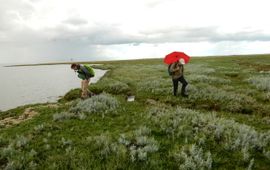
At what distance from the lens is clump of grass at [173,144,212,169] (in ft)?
23.6

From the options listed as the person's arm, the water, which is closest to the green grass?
the person's arm

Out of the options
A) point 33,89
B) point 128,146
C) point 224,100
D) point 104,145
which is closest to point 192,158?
point 128,146

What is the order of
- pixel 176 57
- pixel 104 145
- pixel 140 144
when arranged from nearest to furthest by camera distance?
pixel 104 145, pixel 140 144, pixel 176 57

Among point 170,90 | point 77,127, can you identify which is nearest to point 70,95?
point 170,90

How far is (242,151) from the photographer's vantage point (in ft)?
26.7

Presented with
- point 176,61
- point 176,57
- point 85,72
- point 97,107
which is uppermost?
point 176,57

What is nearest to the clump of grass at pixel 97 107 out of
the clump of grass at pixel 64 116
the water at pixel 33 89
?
the clump of grass at pixel 64 116

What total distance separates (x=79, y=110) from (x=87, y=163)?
6.52 m

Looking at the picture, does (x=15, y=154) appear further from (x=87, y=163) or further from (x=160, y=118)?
(x=160, y=118)

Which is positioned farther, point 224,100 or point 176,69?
point 176,69

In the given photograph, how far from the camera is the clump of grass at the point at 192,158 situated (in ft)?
23.6

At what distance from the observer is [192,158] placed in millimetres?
7676

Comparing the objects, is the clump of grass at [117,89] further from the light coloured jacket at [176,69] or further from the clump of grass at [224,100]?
the clump of grass at [224,100]

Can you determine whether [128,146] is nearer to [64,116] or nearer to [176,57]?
[64,116]
